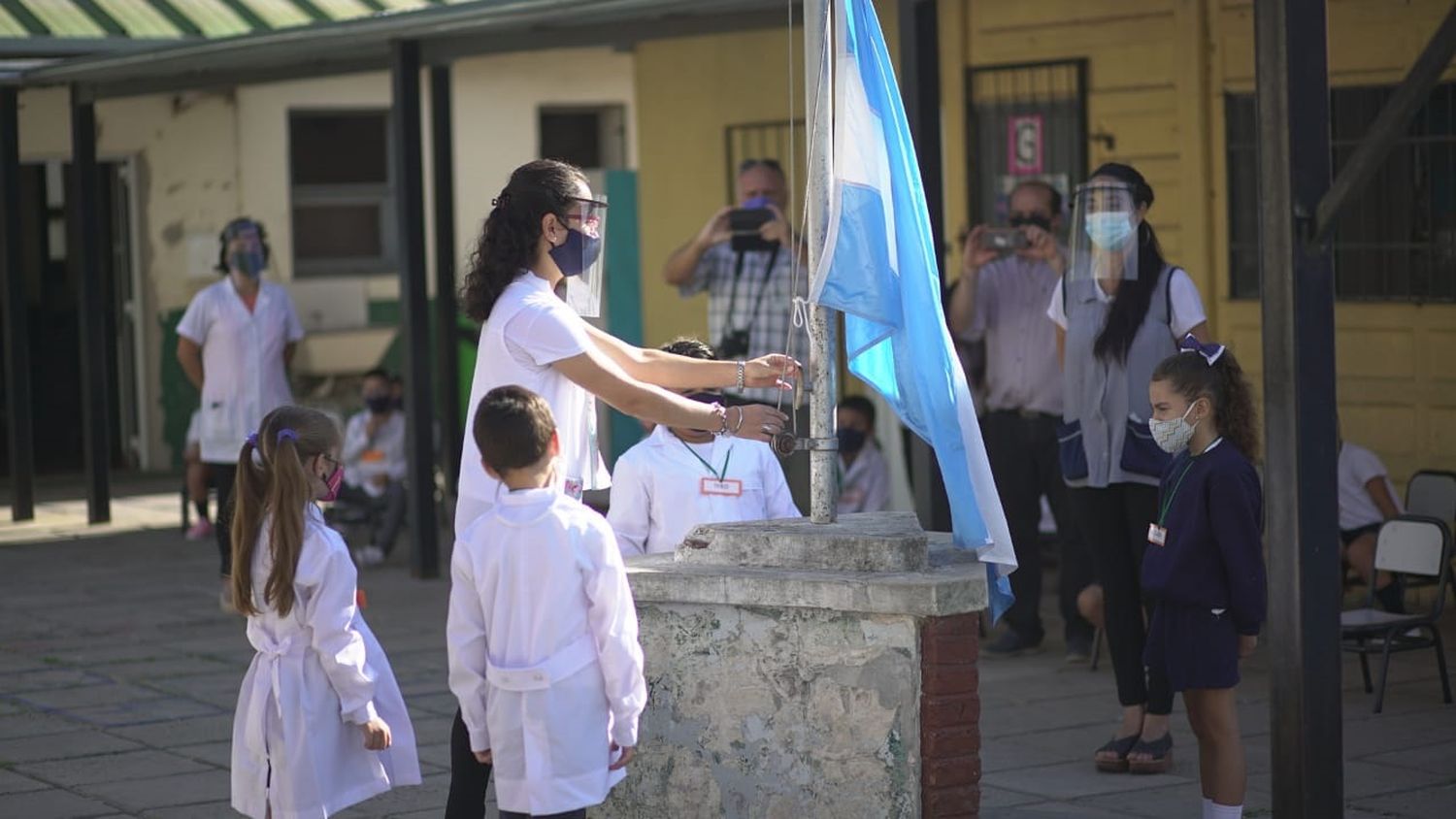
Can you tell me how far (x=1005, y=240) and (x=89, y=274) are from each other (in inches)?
301

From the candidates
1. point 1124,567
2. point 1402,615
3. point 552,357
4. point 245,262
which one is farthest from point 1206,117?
point 552,357

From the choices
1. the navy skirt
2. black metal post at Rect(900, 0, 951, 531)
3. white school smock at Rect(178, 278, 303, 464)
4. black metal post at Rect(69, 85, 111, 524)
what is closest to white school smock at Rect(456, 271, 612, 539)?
the navy skirt

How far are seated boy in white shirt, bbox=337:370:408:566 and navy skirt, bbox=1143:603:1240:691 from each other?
24.3 ft

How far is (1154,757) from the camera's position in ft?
22.5

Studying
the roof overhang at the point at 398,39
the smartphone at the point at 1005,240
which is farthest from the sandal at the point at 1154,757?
the roof overhang at the point at 398,39

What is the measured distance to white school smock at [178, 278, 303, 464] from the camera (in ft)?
38.6

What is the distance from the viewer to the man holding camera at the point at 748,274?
941 centimetres

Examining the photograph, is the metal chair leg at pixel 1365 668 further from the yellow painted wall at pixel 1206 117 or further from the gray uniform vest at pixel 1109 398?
the yellow painted wall at pixel 1206 117

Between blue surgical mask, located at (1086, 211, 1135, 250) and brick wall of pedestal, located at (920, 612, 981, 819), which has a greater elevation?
blue surgical mask, located at (1086, 211, 1135, 250)

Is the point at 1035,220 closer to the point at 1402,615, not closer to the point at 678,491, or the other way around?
the point at 1402,615

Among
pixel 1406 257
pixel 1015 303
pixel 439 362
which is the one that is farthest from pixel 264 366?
pixel 1406 257

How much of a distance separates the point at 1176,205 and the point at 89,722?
20.3 feet

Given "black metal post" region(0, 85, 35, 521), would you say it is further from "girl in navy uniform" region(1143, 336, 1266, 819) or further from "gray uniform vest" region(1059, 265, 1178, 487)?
"girl in navy uniform" region(1143, 336, 1266, 819)

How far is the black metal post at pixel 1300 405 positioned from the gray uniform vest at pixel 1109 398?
1366 mm
